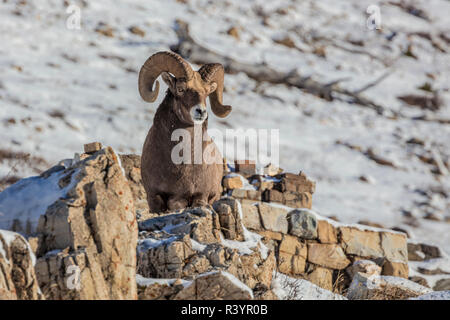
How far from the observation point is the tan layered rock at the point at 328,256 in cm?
790

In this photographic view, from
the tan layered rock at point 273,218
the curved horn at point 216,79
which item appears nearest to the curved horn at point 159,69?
the curved horn at point 216,79

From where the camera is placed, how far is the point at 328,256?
7.95 meters

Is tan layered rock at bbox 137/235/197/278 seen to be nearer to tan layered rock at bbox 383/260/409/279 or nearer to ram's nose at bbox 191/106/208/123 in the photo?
ram's nose at bbox 191/106/208/123

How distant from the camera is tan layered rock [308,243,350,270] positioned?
25.9 feet

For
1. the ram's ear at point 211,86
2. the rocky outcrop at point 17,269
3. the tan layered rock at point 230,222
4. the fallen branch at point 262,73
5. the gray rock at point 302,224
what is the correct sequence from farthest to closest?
the fallen branch at point 262,73, the gray rock at point 302,224, the ram's ear at point 211,86, the tan layered rock at point 230,222, the rocky outcrop at point 17,269

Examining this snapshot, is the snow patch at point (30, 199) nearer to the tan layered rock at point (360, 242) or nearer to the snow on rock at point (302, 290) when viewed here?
the snow on rock at point (302, 290)

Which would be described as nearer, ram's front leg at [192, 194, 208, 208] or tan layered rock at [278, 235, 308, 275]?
ram's front leg at [192, 194, 208, 208]

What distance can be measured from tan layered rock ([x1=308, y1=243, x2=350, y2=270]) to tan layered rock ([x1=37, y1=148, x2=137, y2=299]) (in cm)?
477

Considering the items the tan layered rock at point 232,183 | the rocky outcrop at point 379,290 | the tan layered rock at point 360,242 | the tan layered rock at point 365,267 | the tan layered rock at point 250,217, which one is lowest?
the tan layered rock at point 365,267

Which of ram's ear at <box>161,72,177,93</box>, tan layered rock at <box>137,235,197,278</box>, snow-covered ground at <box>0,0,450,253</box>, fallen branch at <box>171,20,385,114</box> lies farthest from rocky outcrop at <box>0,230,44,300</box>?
fallen branch at <box>171,20,385,114</box>

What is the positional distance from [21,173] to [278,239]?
5.02 metres

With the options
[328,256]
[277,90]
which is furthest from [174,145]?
[277,90]

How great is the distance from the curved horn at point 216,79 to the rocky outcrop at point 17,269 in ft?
12.6
